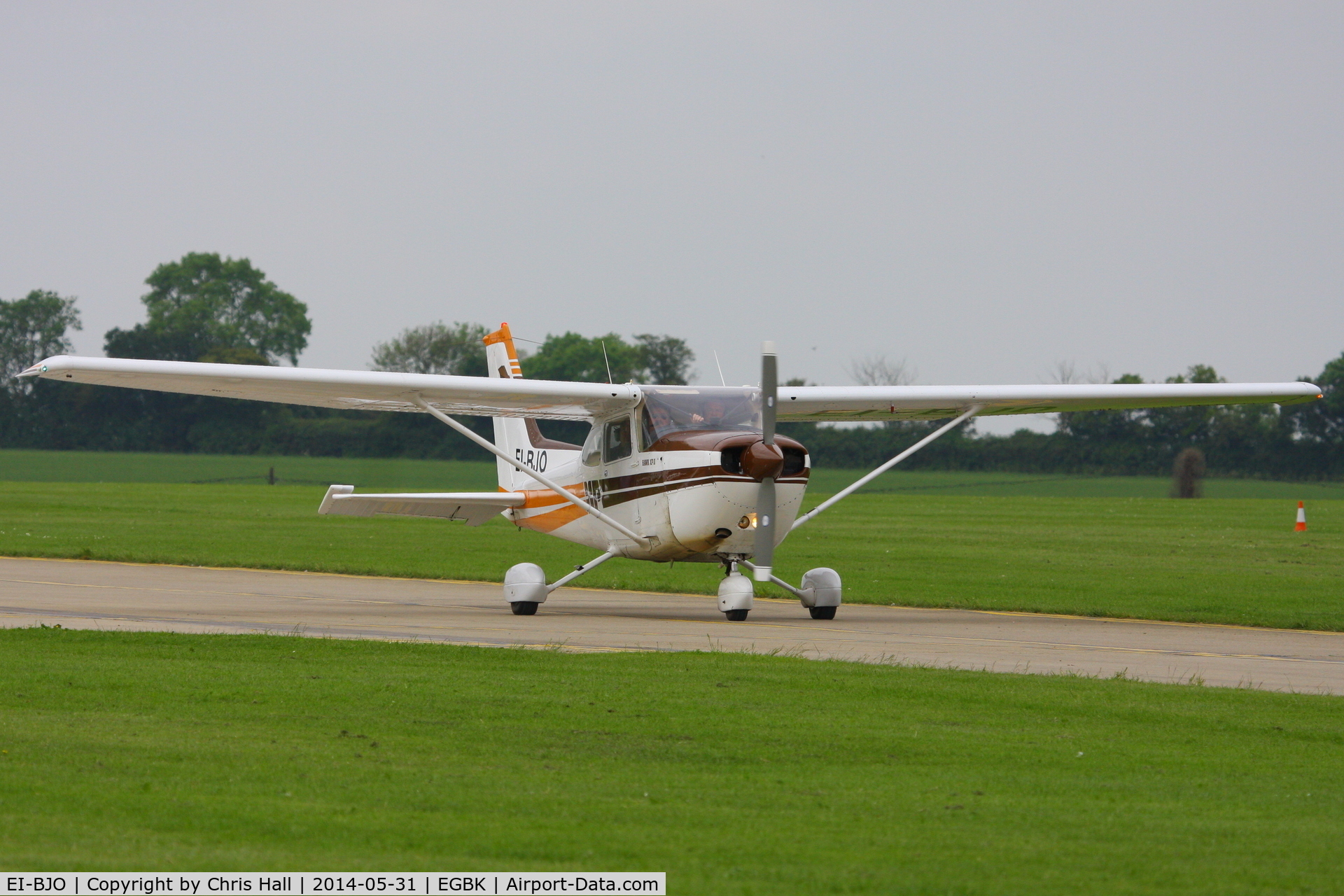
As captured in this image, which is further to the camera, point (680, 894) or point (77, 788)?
point (77, 788)

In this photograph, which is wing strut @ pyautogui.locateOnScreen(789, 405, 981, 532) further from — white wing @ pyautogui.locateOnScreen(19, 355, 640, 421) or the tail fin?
the tail fin

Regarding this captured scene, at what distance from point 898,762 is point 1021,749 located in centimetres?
85

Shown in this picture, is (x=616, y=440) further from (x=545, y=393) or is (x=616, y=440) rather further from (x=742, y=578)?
(x=742, y=578)

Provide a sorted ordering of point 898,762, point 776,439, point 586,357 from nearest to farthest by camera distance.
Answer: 1. point 898,762
2. point 776,439
3. point 586,357

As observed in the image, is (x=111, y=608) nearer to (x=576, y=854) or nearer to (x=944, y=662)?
(x=944, y=662)

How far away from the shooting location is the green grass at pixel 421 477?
6581 centimetres

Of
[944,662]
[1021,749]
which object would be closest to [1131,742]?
[1021,749]

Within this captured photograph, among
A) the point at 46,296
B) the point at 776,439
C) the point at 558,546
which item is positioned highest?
the point at 46,296

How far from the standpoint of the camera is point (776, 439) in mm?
17000

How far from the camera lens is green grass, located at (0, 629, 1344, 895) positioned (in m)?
5.86

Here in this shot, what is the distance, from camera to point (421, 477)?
2584 inches

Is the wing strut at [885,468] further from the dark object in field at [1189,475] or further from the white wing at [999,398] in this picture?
the dark object in field at [1189,475]

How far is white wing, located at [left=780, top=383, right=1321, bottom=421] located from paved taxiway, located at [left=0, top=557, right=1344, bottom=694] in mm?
2651

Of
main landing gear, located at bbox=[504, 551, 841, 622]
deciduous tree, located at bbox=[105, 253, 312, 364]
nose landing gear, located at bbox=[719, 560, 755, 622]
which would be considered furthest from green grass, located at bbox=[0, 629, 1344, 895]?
deciduous tree, located at bbox=[105, 253, 312, 364]
